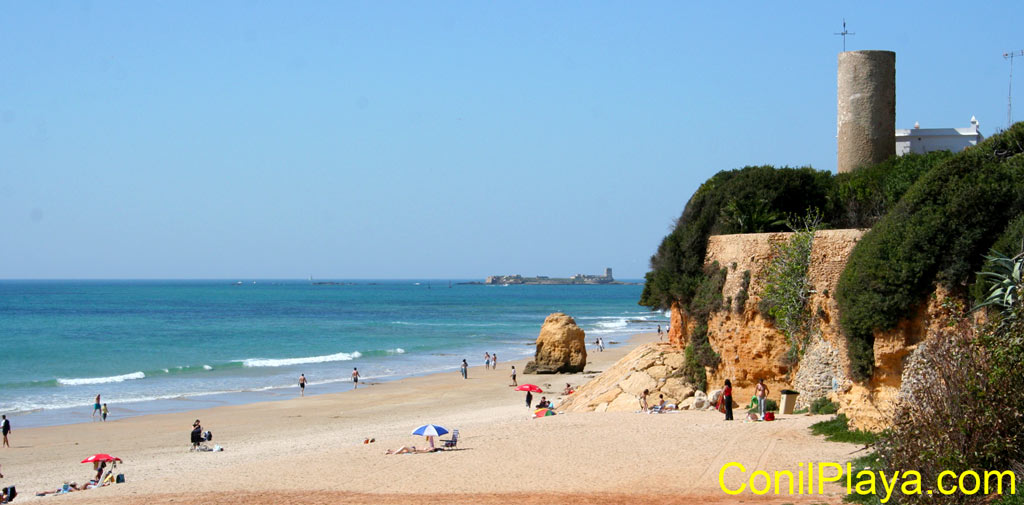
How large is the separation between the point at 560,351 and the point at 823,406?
68.7ft

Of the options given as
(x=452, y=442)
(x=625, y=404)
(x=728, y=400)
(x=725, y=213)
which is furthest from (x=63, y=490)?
(x=725, y=213)

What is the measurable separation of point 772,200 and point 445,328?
53.3 m

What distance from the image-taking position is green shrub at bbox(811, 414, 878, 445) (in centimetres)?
1504

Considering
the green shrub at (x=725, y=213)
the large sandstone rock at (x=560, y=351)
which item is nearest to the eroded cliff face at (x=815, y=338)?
the green shrub at (x=725, y=213)

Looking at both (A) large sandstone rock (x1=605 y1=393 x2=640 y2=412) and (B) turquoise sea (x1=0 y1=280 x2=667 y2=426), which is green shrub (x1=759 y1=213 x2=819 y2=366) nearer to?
(A) large sandstone rock (x1=605 y1=393 x2=640 y2=412)

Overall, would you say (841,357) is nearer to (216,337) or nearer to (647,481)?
(647,481)

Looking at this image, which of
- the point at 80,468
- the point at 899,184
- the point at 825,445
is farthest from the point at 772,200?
the point at 80,468

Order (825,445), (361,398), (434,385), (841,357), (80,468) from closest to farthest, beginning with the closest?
(825,445), (841,357), (80,468), (361,398), (434,385)

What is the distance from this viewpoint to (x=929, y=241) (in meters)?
14.9

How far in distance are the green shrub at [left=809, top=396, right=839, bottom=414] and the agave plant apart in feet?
14.4

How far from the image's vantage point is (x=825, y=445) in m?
15.1

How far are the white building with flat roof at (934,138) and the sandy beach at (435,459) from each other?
13.3m

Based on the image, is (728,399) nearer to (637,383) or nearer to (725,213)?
(637,383)

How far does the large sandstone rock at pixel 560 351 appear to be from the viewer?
38.1m
